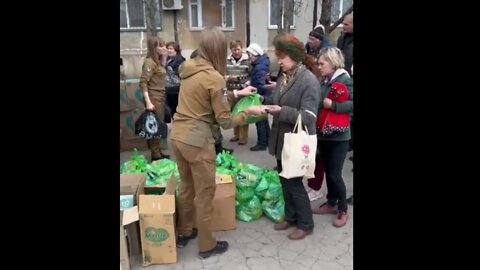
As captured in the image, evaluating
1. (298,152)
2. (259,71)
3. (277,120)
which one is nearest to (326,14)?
(259,71)

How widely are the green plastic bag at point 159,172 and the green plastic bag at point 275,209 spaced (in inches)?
40.5

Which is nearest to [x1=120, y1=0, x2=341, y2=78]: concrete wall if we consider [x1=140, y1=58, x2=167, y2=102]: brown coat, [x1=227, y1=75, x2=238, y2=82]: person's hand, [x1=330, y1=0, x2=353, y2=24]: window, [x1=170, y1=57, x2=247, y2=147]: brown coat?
[x1=330, y1=0, x2=353, y2=24]: window

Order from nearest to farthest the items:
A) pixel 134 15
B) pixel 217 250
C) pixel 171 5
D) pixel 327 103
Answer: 1. pixel 217 250
2. pixel 327 103
3. pixel 171 5
4. pixel 134 15

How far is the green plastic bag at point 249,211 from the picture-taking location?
408 centimetres

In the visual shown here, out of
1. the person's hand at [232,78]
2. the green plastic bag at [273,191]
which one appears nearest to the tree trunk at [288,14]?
the person's hand at [232,78]

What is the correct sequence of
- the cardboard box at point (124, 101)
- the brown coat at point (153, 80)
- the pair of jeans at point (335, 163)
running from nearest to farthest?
the pair of jeans at point (335, 163) < the brown coat at point (153, 80) < the cardboard box at point (124, 101)

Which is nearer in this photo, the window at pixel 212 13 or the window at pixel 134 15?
the window at pixel 134 15

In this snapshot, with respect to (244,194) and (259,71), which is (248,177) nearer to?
(244,194)

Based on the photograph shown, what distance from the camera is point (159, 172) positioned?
14.4ft

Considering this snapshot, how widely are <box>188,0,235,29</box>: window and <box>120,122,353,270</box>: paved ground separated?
16497 millimetres

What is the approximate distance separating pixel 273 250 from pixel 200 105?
4.68 ft

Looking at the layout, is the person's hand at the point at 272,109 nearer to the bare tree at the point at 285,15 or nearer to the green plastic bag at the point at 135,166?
the green plastic bag at the point at 135,166

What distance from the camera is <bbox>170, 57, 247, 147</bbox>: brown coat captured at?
302 cm

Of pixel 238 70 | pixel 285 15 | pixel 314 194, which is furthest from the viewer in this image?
pixel 285 15
